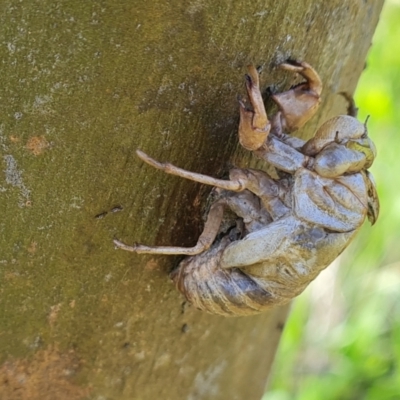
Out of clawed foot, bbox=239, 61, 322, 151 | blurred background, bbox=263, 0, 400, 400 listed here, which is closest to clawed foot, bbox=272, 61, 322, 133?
clawed foot, bbox=239, 61, 322, 151

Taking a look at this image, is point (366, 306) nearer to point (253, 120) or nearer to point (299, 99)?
point (299, 99)

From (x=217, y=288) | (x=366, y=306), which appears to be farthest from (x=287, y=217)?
(x=366, y=306)

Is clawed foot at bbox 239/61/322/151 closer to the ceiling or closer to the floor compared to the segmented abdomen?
closer to the ceiling

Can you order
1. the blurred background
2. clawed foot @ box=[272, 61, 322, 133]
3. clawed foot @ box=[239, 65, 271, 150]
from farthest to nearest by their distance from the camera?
the blurred background, clawed foot @ box=[272, 61, 322, 133], clawed foot @ box=[239, 65, 271, 150]

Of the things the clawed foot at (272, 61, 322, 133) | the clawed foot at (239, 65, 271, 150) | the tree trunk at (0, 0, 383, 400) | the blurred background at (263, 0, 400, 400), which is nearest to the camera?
the tree trunk at (0, 0, 383, 400)

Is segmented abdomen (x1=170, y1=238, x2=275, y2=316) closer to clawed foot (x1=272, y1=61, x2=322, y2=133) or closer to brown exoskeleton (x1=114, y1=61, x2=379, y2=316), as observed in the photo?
brown exoskeleton (x1=114, y1=61, x2=379, y2=316)

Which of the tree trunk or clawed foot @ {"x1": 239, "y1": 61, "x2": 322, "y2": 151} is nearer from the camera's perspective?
the tree trunk
